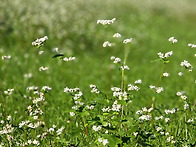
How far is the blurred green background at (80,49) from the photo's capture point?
7254 millimetres

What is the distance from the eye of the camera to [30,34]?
1062cm

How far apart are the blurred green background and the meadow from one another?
0.03 meters

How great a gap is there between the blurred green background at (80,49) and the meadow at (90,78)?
0.10ft

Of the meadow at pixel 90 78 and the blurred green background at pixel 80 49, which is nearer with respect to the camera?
the meadow at pixel 90 78

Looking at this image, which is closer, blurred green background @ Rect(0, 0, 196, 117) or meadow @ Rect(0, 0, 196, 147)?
meadow @ Rect(0, 0, 196, 147)

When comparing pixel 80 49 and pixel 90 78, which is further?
pixel 80 49

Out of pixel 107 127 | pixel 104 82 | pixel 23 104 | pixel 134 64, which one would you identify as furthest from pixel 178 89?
pixel 107 127

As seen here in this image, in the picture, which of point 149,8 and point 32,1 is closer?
point 32,1

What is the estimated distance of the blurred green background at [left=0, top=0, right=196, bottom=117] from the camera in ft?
23.8

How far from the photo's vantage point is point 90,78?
8.24 meters

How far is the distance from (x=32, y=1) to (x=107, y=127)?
36.5 feet

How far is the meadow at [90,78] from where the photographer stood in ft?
11.1

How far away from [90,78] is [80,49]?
346cm

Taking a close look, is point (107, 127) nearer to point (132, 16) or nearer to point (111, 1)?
point (132, 16)
